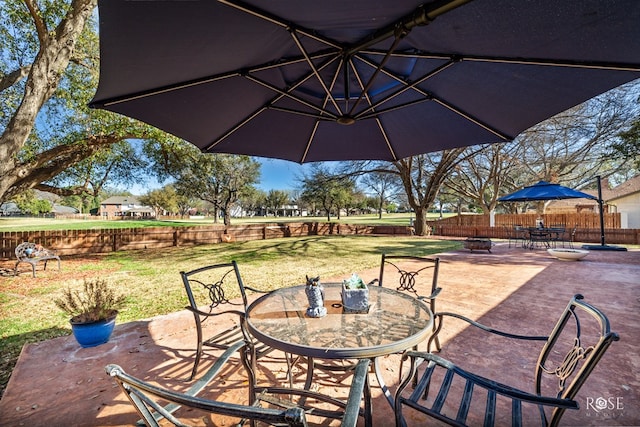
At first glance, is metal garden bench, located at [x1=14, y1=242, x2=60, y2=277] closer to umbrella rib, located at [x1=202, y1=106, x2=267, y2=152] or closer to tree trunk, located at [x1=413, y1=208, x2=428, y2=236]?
umbrella rib, located at [x1=202, y1=106, x2=267, y2=152]

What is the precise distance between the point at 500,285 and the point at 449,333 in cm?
299

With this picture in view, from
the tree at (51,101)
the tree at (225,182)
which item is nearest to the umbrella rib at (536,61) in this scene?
the tree at (51,101)

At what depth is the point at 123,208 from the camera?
68.1 meters

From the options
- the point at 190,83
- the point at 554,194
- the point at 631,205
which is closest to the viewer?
the point at 190,83

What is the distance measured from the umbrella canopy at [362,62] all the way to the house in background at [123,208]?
236ft

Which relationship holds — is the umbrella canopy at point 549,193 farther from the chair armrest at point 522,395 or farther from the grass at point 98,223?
the grass at point 98,223

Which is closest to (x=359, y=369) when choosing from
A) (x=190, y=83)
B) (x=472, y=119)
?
(x=190, y=83)

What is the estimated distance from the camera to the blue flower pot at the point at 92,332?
9.51ft

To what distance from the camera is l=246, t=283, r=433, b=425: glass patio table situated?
4.83ft

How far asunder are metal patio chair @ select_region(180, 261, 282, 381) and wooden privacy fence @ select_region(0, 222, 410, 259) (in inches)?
289

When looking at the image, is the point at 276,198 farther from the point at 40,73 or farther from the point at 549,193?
the point at 40,73

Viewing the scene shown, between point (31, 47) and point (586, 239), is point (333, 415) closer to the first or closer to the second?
point (31, 47)

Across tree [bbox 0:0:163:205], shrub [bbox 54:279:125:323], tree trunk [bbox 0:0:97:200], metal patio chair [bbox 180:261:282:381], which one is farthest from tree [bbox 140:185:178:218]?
shrub [bbox 54:279:125:323]

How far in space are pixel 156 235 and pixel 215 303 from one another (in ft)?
39.4
